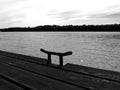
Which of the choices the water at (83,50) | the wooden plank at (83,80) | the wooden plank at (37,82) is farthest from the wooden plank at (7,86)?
the water at (83,50)

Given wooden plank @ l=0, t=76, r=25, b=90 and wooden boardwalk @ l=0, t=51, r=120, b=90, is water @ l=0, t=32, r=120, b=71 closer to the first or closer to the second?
wooden boardwalk @ l=0, t=51, r=120, b=90

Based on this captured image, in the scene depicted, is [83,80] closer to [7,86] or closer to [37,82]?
[37,82]

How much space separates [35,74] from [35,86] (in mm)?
1146

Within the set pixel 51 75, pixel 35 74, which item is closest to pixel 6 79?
pixel 35 74

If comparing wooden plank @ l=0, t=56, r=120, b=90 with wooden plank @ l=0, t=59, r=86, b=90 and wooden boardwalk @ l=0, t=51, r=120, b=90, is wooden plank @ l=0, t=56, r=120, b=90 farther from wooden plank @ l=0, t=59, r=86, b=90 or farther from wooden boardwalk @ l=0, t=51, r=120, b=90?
wooden plank @ l=0, t=59, r=86, b=90

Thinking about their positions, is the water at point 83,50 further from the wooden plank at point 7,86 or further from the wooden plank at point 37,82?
the wooden plank at point 7,86

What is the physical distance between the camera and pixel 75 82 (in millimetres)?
4266

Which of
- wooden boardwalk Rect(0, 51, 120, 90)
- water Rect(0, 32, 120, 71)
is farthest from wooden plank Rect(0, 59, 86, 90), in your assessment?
water Rect(0, 32, 120, 71)

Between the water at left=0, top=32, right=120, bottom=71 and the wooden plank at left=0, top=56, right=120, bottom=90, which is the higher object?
the wooden plank at left=0, top=56, right=120, bottom=90

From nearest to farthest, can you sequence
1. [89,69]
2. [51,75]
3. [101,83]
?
[101,83] < [51,75] < [89,69]

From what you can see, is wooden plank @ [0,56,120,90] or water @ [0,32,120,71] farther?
water @ [0,32,120,71]

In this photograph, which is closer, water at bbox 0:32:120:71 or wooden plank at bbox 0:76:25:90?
wooden plank at bbox 0:76:25:90

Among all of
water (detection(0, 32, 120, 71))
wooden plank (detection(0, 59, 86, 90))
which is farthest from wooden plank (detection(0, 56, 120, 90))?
water (detection(0, 32, 120, 71))

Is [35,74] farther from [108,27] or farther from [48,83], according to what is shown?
[108,27]
